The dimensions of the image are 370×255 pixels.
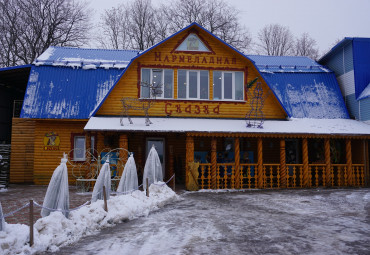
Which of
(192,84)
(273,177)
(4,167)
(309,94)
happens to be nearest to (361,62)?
(309,94)

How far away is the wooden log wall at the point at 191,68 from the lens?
1553 centimetres

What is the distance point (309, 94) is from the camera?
18.5m

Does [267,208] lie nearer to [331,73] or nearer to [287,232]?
[287,232]

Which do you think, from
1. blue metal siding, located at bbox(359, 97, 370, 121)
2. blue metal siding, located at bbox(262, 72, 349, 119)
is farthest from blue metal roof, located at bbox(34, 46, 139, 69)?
blue metal siding, located at bbox(359, 97, 370, 121)

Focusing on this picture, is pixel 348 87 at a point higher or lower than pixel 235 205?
higher

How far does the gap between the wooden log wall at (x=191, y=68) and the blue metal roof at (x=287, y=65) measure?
13.6ft

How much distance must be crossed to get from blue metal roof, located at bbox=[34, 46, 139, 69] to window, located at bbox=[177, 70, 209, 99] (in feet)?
14.3

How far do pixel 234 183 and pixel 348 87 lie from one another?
31.5 feet

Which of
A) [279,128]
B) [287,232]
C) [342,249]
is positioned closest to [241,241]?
[287,232]

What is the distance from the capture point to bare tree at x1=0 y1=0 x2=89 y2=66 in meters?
29.0

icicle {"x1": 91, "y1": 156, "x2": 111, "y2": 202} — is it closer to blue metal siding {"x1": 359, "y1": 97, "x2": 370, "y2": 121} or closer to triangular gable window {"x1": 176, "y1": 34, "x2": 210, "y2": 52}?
triangular gable window {"x1": 176, "y1": 34, "x2": 210, "y2": 52}

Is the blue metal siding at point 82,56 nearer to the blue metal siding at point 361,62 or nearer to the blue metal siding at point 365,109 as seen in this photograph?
the blue metal siding at point 361,62

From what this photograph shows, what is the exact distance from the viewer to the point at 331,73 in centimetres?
1953

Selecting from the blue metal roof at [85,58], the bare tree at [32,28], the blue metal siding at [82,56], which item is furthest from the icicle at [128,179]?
the bare tree at [32,28]
